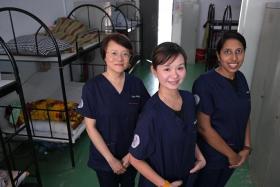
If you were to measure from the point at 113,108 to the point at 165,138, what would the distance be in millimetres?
323

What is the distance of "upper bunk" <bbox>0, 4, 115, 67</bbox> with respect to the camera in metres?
1.58

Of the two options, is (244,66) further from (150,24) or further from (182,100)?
(150,24)

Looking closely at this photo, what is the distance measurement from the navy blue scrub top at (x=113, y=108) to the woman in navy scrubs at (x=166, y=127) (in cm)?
24

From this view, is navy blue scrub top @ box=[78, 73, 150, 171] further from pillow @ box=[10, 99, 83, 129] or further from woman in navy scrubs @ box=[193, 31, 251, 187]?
pillow @ box=[10, 99, 83, 129]

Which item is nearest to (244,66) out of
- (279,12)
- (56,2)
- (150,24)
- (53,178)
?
(279,12)

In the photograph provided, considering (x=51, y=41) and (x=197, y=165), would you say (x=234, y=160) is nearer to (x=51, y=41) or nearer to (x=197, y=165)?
(x=197, y=165)

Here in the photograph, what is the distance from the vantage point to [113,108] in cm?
109

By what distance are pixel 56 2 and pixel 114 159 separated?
6.74 feet

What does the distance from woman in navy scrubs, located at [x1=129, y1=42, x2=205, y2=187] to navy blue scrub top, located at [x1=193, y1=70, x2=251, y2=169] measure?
155mm

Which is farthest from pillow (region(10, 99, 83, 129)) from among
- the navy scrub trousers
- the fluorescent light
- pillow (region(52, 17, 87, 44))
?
the fluorescent light

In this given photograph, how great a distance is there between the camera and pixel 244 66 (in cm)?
183

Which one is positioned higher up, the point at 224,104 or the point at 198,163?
the point at 224,104

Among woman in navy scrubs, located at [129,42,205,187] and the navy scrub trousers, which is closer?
woman in navy scrubs, located at [129,42,205,187]

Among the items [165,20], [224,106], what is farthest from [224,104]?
[165,20]
